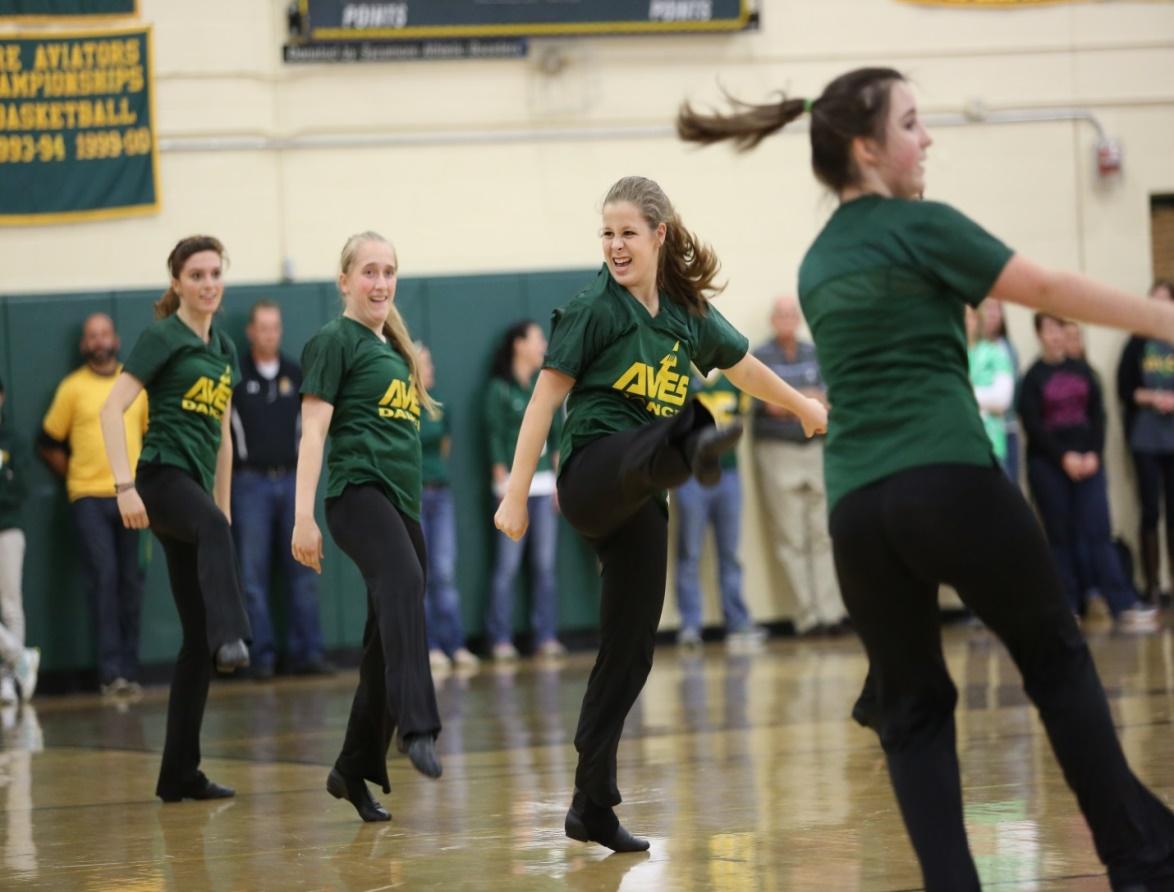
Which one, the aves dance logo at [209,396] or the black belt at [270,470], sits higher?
the aves dance logo at [209,396]

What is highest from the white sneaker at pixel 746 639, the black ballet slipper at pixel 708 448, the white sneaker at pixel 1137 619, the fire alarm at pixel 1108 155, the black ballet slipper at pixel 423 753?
the fire alarm at pixel 1108 155

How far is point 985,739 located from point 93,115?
26.7 ft

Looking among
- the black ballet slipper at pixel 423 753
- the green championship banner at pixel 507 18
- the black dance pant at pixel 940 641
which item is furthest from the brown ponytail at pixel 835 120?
the green championship banner at pixel 507 18

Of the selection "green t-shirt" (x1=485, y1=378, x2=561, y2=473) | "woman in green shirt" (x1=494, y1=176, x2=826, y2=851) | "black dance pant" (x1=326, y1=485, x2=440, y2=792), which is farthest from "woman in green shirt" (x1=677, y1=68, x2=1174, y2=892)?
"green t-shirt" (x1=485, y1=378, x2=561, y2=473)

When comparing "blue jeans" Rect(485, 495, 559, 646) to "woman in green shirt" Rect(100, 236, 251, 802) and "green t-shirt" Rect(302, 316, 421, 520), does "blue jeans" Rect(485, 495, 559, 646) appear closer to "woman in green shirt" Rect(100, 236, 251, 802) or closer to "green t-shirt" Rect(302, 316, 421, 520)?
"woman in green shirt" Rect(100, 236, 251, 802)

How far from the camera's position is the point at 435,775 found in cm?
524

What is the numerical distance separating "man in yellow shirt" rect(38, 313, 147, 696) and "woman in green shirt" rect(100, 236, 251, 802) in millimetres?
5155

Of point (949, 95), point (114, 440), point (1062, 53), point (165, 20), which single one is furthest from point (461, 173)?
point (114, 440)

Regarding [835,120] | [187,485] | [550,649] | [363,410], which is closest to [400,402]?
[363,410]

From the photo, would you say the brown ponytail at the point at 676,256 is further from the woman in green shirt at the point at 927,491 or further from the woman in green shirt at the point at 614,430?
the woman in green shirt at the point at 927,491

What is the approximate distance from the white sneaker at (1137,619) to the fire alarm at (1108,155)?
358cm

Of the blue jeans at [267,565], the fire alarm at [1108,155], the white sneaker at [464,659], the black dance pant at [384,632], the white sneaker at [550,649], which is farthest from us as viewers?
the fire alarm at [1108,155]

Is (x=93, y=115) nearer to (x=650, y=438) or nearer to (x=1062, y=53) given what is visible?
(x=1062, y=53)

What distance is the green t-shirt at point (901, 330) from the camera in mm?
3537
